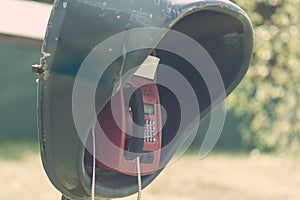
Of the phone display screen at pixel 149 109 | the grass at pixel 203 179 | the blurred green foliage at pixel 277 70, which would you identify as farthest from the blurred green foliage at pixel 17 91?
the phone display screen at pixel 149 109

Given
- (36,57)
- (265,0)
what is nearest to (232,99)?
(265,0)

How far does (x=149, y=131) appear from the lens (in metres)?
1.82

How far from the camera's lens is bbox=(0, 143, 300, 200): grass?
19.8 feet

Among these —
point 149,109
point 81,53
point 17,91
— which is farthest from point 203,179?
point 81,53

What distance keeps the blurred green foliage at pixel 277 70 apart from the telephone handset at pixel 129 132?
12.9ft

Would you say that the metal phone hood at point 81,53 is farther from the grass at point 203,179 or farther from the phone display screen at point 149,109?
the grass at point 203,179

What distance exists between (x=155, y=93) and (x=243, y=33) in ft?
0.88

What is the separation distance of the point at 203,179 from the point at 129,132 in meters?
5.50

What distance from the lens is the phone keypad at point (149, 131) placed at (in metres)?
1.80

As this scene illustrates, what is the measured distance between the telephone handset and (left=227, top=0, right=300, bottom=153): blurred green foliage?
12.9 ft

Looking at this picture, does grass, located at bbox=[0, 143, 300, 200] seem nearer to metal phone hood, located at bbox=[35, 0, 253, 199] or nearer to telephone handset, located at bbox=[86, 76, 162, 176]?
telephone handset, located at bbox=[86, 76, 162, 176]

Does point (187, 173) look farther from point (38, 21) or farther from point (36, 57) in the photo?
point (38, 21)

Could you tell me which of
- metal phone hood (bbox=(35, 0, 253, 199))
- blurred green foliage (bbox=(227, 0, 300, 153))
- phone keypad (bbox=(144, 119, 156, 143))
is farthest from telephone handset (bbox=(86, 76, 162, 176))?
blurred green foliage (bbox=(227, 0, 300, 153))

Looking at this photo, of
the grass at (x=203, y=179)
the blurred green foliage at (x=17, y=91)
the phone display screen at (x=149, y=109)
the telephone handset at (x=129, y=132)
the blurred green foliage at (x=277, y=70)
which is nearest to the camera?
the telephone handset at (x=129, y=132)
